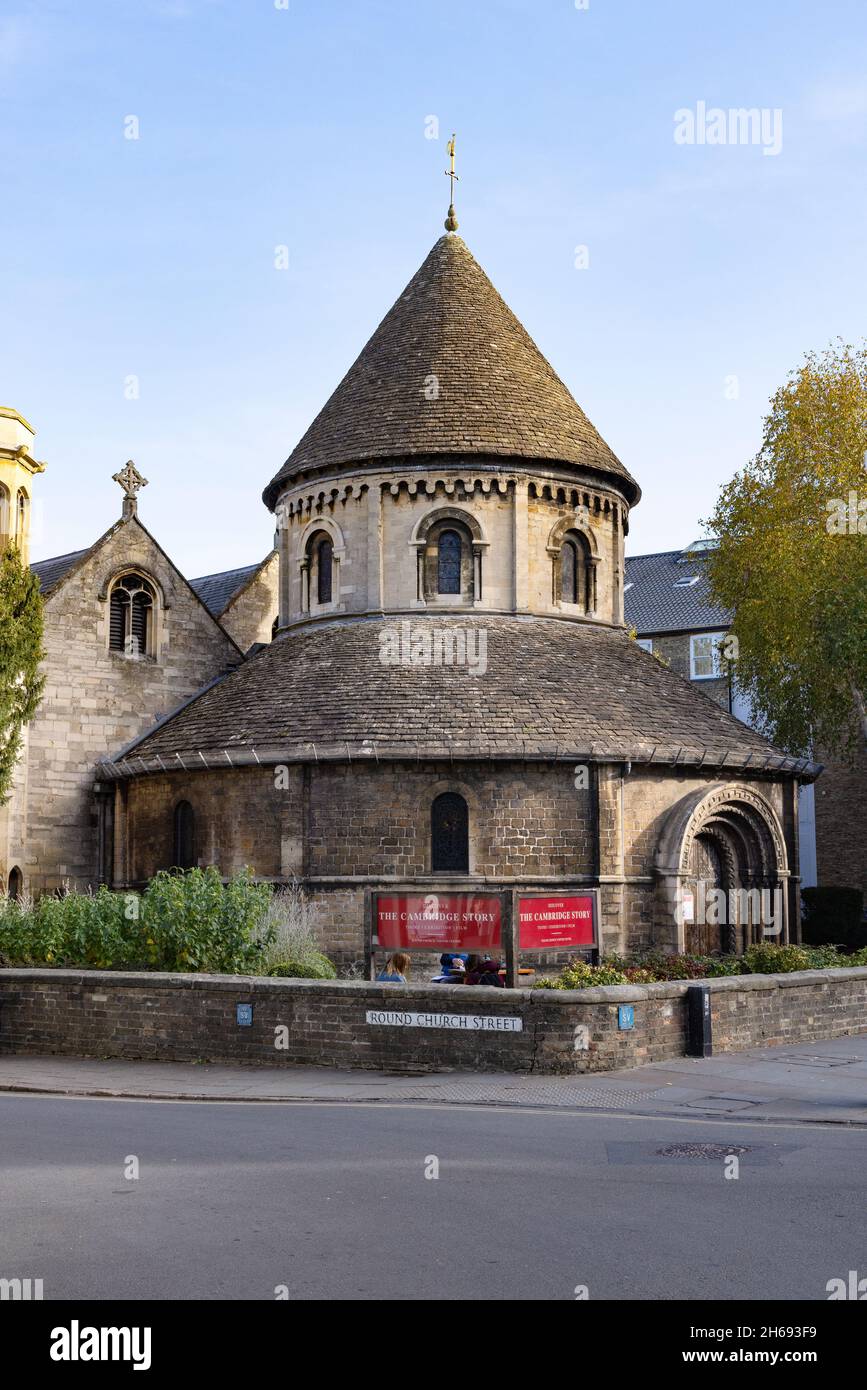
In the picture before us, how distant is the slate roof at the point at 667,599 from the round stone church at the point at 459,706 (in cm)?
2359

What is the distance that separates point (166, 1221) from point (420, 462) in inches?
895

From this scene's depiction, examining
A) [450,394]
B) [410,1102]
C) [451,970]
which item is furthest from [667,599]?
[410,1102]

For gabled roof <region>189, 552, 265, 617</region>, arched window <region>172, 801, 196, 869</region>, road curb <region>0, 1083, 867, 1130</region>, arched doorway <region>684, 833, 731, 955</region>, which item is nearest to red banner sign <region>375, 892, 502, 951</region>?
road curb <region>0, 1083, 867, 1130</region>

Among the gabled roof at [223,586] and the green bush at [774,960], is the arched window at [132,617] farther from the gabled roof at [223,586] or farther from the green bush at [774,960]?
the green bush at [774,960]

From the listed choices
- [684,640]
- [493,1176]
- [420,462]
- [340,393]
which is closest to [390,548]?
[420,462]

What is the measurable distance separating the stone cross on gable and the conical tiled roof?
9.90ft

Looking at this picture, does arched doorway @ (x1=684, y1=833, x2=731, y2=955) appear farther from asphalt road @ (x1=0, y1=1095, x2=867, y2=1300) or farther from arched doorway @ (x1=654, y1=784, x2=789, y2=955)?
asphalt road @ (x1=0, y1=1095, x2=867, y2=1300)

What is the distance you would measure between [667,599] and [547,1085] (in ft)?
152

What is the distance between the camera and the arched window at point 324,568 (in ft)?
102

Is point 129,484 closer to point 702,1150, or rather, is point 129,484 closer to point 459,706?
point 459,706

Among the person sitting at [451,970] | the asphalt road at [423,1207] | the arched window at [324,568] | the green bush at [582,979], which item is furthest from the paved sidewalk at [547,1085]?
the arched window at [324,568]

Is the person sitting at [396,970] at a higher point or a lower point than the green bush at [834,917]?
higher

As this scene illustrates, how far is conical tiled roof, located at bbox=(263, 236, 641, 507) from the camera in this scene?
2984 cm

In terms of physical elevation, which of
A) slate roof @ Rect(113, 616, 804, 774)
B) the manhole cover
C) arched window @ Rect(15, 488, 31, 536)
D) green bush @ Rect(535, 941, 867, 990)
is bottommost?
the manhole cover
